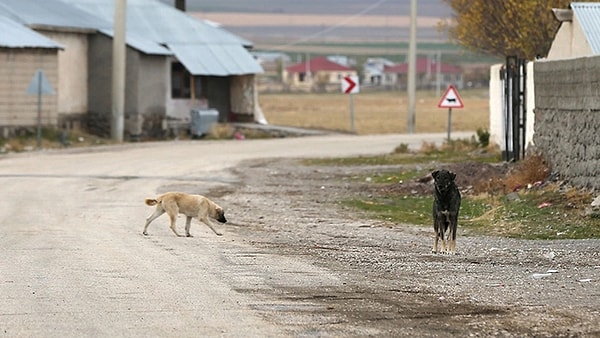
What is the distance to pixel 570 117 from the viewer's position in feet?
69.8

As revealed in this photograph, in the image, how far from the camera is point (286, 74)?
7653 inches

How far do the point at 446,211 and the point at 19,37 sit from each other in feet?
88.1

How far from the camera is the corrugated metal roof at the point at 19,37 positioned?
38281 mm

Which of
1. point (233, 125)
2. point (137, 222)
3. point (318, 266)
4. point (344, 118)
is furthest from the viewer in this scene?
point (344, 118)

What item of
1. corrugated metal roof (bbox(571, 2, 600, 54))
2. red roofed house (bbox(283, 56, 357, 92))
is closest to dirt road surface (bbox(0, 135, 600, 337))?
corrugated metal roof (bbox(571, 2, 600, 54))

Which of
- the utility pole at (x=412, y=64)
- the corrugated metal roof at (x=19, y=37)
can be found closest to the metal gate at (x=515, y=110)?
the corrugated metal roof at (x=19, y=37)

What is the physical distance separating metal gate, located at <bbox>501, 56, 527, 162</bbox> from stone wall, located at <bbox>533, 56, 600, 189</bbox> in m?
2.26

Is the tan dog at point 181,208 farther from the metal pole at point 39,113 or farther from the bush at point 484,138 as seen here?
the metal pole at point 39,113

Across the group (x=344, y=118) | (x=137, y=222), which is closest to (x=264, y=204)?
(x=137, y=222)

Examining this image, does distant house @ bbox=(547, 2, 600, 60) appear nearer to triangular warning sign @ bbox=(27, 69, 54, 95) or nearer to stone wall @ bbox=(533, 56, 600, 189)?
stone wall @ bbox=(533, 56, 600, 189)

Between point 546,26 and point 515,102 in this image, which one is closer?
point 515,102

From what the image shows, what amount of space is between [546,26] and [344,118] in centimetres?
3823

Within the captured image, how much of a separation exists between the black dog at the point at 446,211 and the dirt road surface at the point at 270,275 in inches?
11.5

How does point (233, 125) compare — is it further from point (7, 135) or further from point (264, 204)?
point (264, 204)
